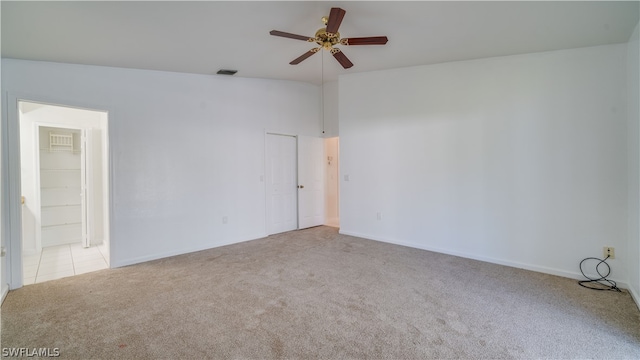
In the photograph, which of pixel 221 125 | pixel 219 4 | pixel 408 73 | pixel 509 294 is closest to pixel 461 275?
pixel 509 294

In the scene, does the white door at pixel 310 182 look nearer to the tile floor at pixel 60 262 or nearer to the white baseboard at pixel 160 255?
the white baseboard at pixel 160 255

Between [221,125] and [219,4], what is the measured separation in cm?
238

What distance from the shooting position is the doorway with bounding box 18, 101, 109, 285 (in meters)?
4.26

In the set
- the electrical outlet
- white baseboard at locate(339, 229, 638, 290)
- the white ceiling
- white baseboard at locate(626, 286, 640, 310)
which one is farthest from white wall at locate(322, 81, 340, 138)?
white baseboard at locate(626, 286, 640, 310)

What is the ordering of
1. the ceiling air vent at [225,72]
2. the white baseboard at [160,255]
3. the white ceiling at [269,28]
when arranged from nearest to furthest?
the white ceiling at [269,28], the white baseboard at [160,255], the ceiling air vent at [225,72]

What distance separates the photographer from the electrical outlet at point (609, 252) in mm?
3049

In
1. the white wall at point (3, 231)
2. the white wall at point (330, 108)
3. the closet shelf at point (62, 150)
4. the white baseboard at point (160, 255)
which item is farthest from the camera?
the white wall at point (330, 108)

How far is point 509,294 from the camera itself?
2.80 metres

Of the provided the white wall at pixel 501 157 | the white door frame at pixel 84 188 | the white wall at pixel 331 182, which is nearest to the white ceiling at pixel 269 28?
the white wall at pixel 501 157

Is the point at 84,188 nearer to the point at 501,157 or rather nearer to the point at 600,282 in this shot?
the point at 501,157

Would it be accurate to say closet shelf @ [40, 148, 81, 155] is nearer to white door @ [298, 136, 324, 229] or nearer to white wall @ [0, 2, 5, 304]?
white wall @ [0, 2, 5, 304]

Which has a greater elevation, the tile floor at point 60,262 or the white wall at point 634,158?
the white wall at point 634,158

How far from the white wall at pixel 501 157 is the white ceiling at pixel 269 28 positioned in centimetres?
39

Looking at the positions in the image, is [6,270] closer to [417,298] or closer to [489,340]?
[417,298]
